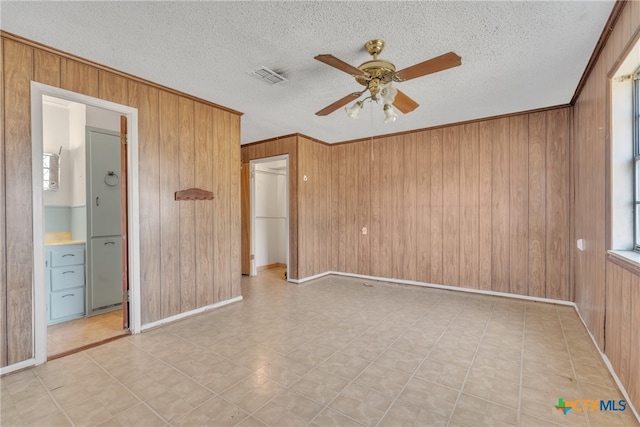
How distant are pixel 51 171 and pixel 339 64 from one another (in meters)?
3.89

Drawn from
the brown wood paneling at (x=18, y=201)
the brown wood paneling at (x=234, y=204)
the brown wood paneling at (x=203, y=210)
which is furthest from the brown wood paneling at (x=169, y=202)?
the brown wood paneling at (x=18, y=201)

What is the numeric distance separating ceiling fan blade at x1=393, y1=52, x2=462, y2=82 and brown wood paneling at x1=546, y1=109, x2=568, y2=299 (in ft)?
9.20

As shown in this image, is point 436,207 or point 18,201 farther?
point 436,207

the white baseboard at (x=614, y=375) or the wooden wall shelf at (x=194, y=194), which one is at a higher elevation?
the wooden wall shelf at (x=194, y=194)

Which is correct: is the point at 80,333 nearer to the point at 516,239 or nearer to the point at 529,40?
the point at 529,40

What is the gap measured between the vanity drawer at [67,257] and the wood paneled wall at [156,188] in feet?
3.39

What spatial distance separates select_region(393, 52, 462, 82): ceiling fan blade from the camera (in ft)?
6.24

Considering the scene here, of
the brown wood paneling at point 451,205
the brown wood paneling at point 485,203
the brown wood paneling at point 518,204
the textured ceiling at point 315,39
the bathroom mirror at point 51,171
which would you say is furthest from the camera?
the brown wood paneling at point 451,205

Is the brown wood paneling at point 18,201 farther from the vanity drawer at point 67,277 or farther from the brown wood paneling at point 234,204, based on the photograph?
the brown wood paneling at point 234,204

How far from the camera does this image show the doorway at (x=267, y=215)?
5801 mm

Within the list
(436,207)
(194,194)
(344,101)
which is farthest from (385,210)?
(194,194)

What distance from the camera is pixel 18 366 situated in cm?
223

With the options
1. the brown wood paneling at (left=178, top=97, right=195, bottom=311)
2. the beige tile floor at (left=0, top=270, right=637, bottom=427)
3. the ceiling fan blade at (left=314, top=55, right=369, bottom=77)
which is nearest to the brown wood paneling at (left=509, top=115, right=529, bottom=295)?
the beige tile floor at (left=0, top=270, right=637, bottom=427)

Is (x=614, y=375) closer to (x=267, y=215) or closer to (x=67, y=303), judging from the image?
(x=67, y=303)
